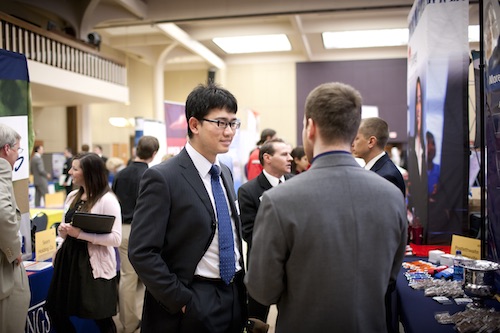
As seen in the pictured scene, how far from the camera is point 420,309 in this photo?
1.97 m

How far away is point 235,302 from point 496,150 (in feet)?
5.29

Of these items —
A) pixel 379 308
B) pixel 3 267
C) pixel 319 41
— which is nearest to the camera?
pixel 379 308

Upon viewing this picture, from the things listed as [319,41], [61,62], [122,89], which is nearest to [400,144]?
[319,41]

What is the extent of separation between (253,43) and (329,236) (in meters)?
12.3

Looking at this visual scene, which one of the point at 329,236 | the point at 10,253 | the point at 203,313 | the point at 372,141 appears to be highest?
the point at 372,141

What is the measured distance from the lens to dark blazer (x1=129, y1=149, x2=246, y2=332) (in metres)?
1.54

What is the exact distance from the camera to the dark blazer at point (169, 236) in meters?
1.54

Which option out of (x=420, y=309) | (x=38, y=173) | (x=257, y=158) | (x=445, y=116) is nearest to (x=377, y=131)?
(x=445, y=116)

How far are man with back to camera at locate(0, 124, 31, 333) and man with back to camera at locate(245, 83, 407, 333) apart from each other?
1376 mm

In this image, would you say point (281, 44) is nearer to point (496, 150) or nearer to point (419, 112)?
point (419, 112)

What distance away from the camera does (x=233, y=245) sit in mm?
1722

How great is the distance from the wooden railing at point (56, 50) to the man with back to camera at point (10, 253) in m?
6.07

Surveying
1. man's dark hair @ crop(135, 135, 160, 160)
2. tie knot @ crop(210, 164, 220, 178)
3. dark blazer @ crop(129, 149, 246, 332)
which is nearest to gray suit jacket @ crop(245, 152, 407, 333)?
dark blazer @ crop(129, 149, 246, 332)

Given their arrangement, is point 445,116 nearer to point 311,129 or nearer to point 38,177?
point 311,129
